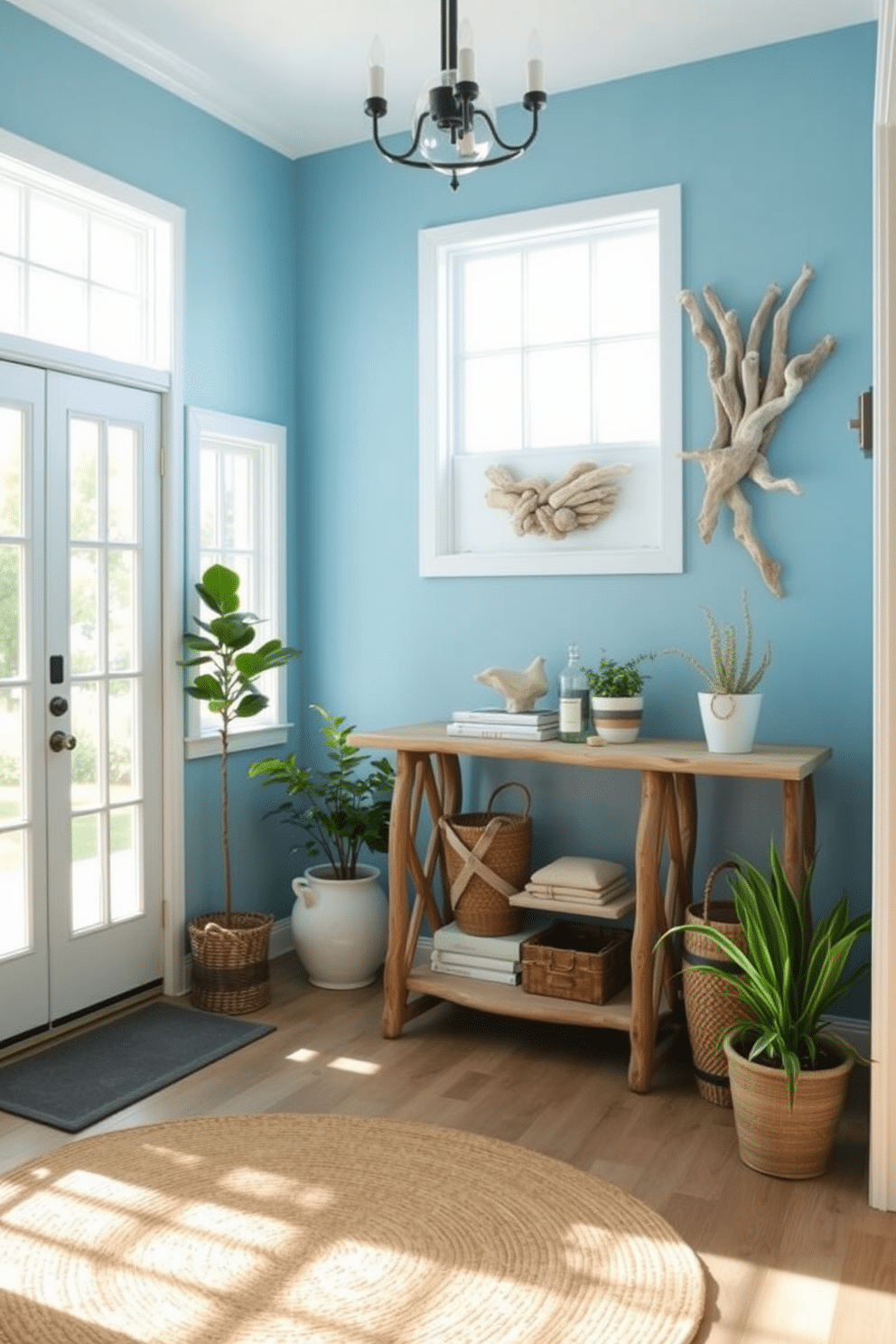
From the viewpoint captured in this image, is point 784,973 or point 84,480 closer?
point 784,973

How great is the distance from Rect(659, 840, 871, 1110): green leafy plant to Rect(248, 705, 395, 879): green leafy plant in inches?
53.4

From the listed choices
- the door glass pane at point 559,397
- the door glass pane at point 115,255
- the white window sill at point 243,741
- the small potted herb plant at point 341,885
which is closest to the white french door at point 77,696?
the white window sill at point 243,741

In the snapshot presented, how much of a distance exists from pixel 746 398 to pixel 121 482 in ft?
6.35

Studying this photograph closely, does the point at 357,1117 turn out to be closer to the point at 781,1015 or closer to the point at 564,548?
the point at 781,1015

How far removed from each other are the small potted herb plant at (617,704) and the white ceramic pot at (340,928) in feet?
3.45

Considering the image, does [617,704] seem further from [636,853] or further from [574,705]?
[636,853]

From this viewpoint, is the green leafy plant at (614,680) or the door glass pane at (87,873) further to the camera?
the door glass pane at (87,873)

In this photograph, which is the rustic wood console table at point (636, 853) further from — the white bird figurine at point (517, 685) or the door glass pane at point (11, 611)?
the door glass pane at point (11, 611)

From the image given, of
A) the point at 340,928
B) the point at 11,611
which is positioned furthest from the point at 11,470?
the point at 340,928

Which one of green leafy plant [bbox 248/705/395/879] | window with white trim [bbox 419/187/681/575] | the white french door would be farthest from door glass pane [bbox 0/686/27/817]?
window with white trim [bbox 419/187/681/575]

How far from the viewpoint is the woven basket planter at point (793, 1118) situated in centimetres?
259

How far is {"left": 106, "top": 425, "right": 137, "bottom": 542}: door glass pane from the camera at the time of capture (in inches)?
142

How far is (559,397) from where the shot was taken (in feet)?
12.9

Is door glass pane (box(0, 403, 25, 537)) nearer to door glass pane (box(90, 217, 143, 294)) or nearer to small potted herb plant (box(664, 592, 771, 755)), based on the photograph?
door glass pane (box(90, 217, 143, 294))
